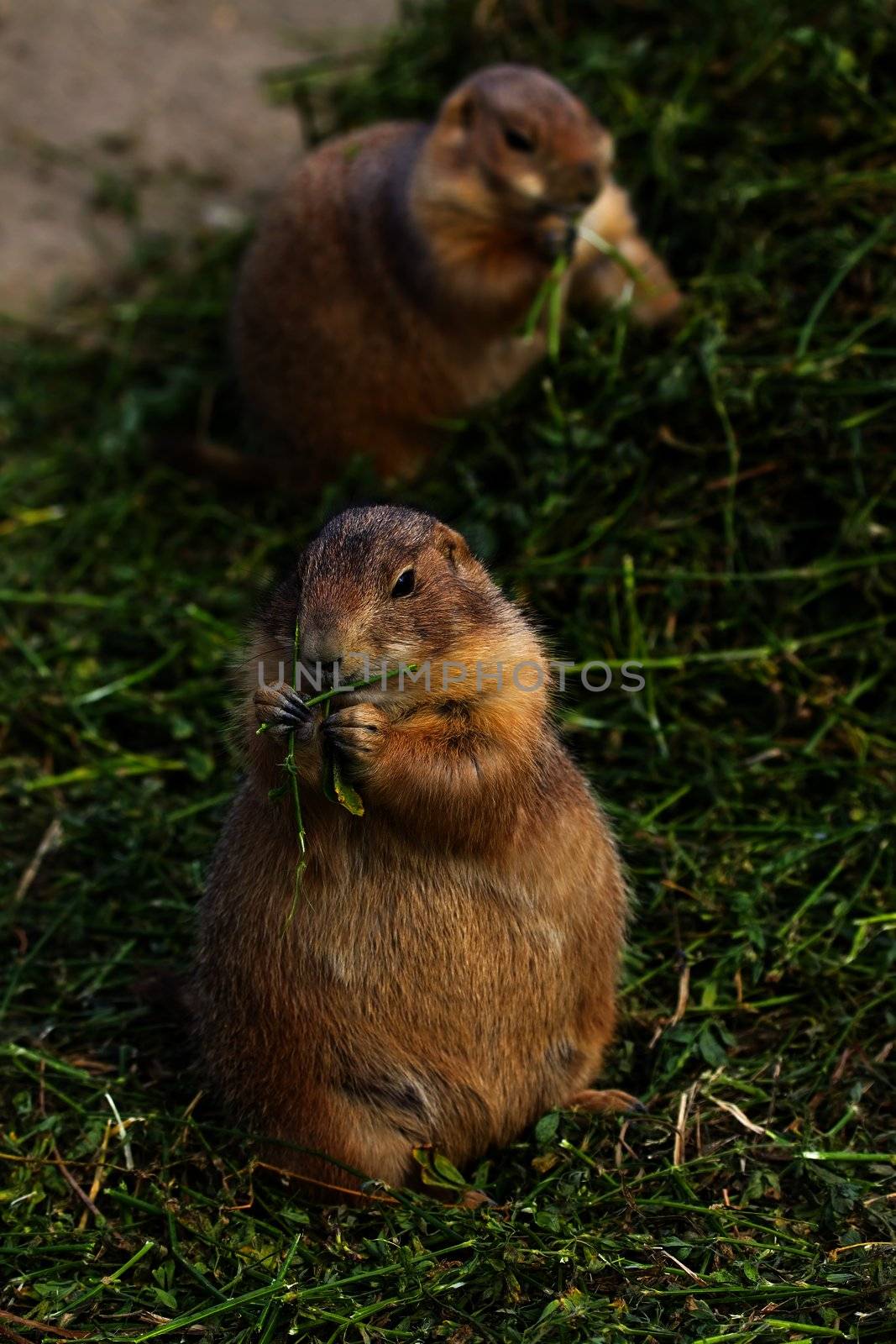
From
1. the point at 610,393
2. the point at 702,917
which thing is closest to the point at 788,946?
the point at 702,917

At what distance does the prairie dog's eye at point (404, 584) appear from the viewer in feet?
12.7

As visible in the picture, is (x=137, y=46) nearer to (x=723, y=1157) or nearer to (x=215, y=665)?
(x=215, y=665)

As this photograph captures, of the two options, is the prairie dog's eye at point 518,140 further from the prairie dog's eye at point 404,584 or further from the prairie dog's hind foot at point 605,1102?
the prairie dog's hind foot at point 605,1102

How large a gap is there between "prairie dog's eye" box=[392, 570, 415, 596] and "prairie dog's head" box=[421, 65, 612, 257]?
132 inches

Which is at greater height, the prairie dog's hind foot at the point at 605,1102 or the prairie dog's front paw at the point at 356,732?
the prairie dog's front paw at the point at 356,732

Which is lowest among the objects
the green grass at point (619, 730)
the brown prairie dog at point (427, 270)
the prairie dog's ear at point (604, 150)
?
the green grass at point (619, 730)

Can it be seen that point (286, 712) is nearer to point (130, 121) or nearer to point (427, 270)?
point (427, 270)

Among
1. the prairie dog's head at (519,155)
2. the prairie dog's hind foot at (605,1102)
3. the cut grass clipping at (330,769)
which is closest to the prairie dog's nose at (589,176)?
the prairie dog's head at (519,155)

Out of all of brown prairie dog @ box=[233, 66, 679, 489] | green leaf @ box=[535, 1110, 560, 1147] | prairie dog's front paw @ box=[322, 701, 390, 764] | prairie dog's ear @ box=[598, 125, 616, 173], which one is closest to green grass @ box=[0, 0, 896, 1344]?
green leaf @ box=[535, 1110, 560, 1147]

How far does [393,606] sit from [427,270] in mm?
3712

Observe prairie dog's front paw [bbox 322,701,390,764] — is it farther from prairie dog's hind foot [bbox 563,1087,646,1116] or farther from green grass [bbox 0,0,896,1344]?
prairie dog's hind foot [bbox 563,1087,646,1116]

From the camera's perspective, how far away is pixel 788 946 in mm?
4895

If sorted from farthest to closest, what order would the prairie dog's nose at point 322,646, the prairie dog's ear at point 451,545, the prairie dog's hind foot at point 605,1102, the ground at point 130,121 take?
1. the ground at point 130,121
2. the prairie dog's hind foot at point 605,1102
3. the prairie dog's ear at point 451,545
4. the prairie dog's nose at point 322,646

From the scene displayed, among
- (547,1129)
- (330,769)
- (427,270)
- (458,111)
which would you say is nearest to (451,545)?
(330,769)
